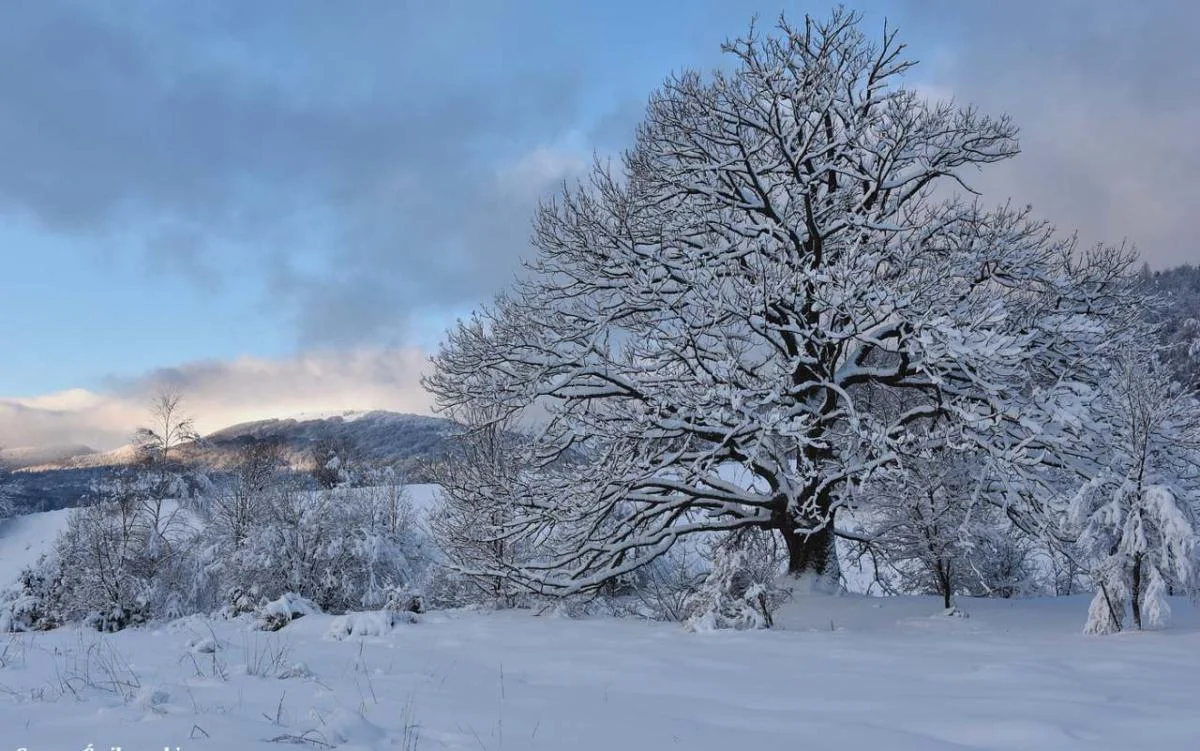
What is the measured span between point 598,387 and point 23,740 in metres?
8.30

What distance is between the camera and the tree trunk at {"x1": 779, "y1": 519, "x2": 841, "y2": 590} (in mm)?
11133

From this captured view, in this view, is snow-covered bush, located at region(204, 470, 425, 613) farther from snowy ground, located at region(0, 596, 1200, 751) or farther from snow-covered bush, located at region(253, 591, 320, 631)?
snowy ground, located at region(0, 596, 1200, 751)

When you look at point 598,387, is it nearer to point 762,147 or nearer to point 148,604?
point 762,147

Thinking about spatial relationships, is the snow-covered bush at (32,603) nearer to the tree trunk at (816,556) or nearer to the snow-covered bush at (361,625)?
the snow-covered bush at (361,625)

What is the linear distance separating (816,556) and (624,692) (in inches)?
287

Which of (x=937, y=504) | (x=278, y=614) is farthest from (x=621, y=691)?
(x=937, y=504)

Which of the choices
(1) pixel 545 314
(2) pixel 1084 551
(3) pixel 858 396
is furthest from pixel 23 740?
(3) pixel 858 396

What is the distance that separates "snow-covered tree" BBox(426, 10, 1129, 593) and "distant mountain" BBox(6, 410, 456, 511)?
2660 millimetres

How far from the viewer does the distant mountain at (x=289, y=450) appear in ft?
86.7

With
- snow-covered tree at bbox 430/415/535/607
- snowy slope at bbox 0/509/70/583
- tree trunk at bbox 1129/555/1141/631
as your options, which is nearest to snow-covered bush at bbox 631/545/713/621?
snow-covered tree at bbox 430/415/535/607

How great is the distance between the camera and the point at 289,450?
44969mm

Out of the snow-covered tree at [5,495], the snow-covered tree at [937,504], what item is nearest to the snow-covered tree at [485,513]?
the snow-covered tree at [937,504]

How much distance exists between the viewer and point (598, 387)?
35.5ft

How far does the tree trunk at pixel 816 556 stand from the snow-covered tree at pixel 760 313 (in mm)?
32
